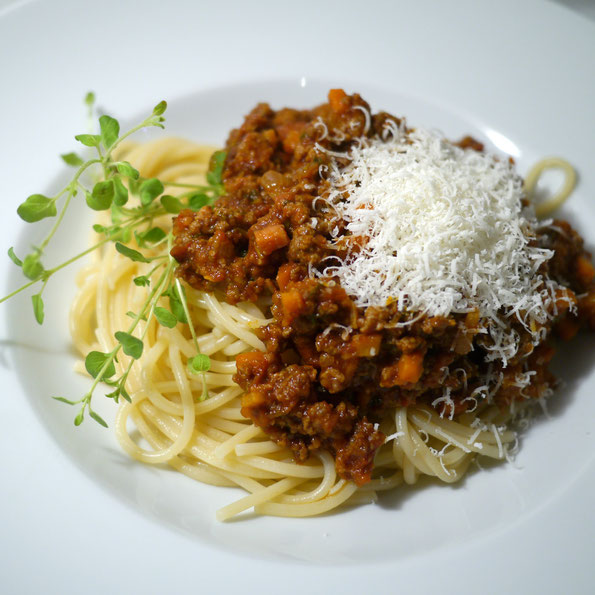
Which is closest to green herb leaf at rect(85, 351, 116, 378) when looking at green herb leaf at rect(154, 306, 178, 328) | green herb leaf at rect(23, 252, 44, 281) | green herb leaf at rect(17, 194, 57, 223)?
green herb leaf at rect(154, 306, 178, 328)

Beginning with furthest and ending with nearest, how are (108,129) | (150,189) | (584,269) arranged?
(584,269), (150,189), (108,129)

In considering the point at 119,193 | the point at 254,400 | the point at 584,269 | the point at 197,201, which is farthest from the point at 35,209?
the point at 584,269

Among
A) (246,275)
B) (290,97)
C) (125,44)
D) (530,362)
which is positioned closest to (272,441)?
(246,275)

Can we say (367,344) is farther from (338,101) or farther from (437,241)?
(338,101)

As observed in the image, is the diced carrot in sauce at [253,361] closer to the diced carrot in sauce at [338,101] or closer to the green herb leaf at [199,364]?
the green herb leaf at [199,364]

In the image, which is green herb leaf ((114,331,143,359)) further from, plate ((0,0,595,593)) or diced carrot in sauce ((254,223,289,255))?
diced carrot in sauce ((254,223,289,255))

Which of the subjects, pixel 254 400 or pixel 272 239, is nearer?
pixel 254 400
